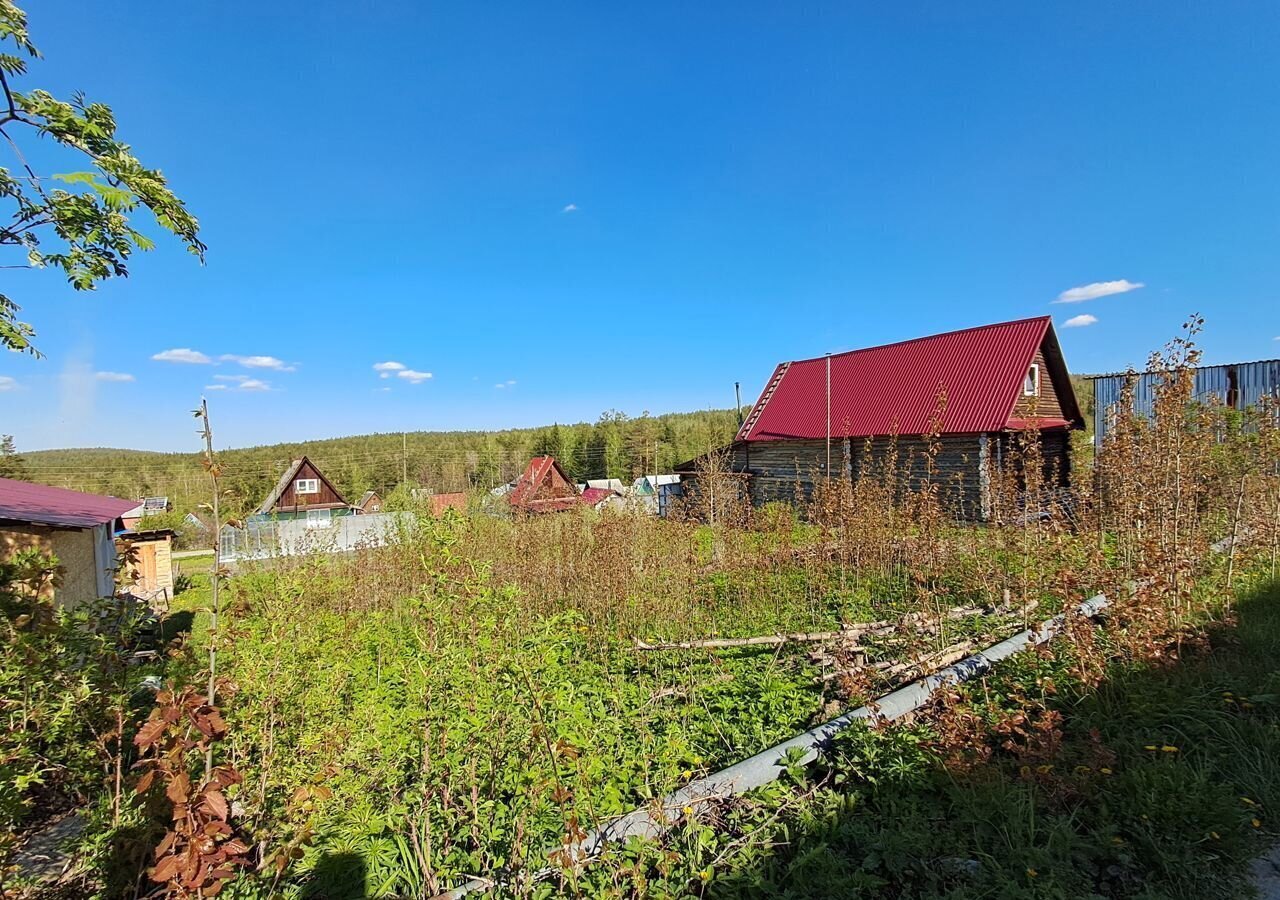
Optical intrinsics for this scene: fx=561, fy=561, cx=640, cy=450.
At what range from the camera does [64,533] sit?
6.54m

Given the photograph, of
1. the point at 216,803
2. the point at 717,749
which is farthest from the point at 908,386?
the point at 216,803

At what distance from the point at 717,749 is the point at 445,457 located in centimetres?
3563

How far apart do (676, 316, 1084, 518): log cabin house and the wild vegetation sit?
337 inches

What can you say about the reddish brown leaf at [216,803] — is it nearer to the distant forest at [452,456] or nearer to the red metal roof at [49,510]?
the red metal roof at [49,510]

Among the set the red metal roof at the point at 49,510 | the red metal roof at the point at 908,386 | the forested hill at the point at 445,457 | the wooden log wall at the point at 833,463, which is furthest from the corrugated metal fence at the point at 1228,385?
the red metal roof at the point at 49,510

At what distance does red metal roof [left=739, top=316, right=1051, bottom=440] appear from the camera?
15.0m

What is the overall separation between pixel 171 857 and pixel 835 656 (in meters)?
3.91

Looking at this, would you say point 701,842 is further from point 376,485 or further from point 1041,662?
point 376,485

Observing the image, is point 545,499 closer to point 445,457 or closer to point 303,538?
point 303,538

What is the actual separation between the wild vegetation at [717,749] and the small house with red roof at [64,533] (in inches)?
89.2

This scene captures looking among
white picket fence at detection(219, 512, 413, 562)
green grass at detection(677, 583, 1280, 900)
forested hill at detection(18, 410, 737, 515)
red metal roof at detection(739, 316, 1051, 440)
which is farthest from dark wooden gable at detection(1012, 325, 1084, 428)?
white picket fence at detection(219, 512, 413, 562)

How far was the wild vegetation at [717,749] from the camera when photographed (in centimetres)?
233

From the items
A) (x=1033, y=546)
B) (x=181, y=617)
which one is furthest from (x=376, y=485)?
(x=1033, y=546)

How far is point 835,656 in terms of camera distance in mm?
4270
